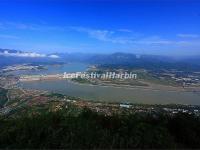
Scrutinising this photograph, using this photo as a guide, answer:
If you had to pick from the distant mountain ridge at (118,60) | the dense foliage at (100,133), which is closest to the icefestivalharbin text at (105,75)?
the distant mountain ridge at (118,60)

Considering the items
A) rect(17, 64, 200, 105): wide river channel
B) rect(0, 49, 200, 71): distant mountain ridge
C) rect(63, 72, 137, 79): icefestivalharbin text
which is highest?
rect(0, 49, 200, 71): distant mountain ridge

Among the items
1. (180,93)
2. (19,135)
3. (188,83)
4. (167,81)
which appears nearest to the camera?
(19,135)

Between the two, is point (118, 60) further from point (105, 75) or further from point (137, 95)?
point (137, 95)

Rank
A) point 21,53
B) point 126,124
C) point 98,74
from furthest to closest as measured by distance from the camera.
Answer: point 21,53, point 98,74, point 126,124

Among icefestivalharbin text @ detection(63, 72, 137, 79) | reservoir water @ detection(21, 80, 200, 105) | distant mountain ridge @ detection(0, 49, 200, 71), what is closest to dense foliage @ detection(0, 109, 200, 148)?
reservoir water @ detection(21, 80, 200, 105)

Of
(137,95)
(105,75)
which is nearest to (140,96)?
(137,95)

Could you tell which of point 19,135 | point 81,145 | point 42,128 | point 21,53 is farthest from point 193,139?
point 21,53

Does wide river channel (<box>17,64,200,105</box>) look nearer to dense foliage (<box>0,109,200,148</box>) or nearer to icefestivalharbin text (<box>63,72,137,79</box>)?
icefestivalharbin text (<box>63,72,137,79</box>)

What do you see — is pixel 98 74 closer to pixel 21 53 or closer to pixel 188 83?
pixel 188 83

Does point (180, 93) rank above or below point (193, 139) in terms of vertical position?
below
